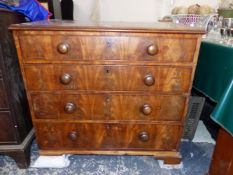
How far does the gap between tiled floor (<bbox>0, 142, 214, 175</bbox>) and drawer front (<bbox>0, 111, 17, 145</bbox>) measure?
210 millimetres

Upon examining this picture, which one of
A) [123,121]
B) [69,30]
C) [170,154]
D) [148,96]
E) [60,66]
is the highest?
[69,30]

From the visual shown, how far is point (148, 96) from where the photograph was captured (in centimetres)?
97

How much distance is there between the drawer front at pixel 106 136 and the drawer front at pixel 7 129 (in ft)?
0.45

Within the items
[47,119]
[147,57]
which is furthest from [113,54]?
[47,119]

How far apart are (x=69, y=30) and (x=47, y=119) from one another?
53 cm

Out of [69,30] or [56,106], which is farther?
→ [56,106]

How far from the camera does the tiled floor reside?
3.71 feet

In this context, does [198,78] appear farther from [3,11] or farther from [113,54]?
[3,11]

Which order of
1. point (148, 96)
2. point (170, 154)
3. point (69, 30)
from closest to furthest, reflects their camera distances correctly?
point (69, 30) < point (148, 96) < point (170, 154)

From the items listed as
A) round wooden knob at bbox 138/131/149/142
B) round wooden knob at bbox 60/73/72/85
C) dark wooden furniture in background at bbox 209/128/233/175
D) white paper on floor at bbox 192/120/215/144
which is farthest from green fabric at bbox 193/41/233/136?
round wooden knob at bbox 60/73/72/85

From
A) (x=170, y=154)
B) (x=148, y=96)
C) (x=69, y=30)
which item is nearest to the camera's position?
(x=69, y=30)

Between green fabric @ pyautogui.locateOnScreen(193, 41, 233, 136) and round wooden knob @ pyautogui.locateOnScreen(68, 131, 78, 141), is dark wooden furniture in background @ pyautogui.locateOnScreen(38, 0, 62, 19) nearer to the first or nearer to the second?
round wooden knob @ pyautogui.locateOnScreen(68, 131, 78, 141)

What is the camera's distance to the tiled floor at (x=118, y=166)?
1.13m

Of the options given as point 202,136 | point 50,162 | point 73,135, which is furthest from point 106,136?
point 202,136
